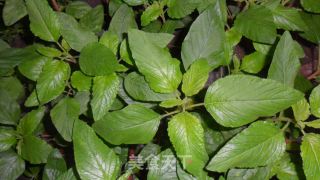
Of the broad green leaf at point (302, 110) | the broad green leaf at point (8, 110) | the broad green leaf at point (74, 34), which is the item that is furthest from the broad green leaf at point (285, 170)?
the broad green leaf at point (8, 110)

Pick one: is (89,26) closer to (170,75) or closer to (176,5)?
(176,5)

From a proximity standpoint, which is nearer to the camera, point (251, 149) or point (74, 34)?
point (251, 149)

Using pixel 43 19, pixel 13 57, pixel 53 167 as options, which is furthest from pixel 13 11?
pixel 53 167

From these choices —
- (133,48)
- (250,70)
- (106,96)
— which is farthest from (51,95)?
(250,70)

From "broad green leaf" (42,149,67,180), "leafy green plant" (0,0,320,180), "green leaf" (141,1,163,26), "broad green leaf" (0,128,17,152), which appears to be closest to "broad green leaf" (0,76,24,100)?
"leafy green plant" (0,0,320,180)

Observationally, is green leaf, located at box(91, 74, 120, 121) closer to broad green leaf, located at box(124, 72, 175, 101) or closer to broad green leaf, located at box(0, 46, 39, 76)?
broad green leaf, located at box(124, 72, 175, 101)

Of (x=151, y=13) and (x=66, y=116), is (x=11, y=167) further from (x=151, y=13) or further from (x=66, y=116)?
(x=151, y=13)
